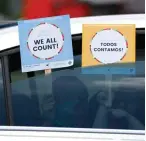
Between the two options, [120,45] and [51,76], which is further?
[51,76]

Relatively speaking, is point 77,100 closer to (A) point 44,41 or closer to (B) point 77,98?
(B) point 77,98

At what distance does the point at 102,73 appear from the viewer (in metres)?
2.18

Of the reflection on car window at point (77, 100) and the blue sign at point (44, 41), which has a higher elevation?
the blue sign at point (44, 41)

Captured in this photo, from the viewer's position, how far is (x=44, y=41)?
2.12 m

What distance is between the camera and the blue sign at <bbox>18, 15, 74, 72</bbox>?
6.93 ft

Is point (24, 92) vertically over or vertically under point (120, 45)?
under

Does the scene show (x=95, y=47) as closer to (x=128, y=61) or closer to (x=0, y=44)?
(x=128, y=61)

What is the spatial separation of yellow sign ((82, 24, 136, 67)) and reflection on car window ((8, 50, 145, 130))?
0.08m

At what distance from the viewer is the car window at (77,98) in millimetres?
2188

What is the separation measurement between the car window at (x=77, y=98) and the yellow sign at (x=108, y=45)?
0.08m

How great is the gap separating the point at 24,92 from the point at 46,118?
0.53 feet

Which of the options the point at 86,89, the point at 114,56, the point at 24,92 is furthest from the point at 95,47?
the point at 24,92

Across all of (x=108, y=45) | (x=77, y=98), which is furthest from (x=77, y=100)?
(x=108, y=45)

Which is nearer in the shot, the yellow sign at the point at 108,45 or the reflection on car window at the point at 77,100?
the yellow sign at the point at 108,45
